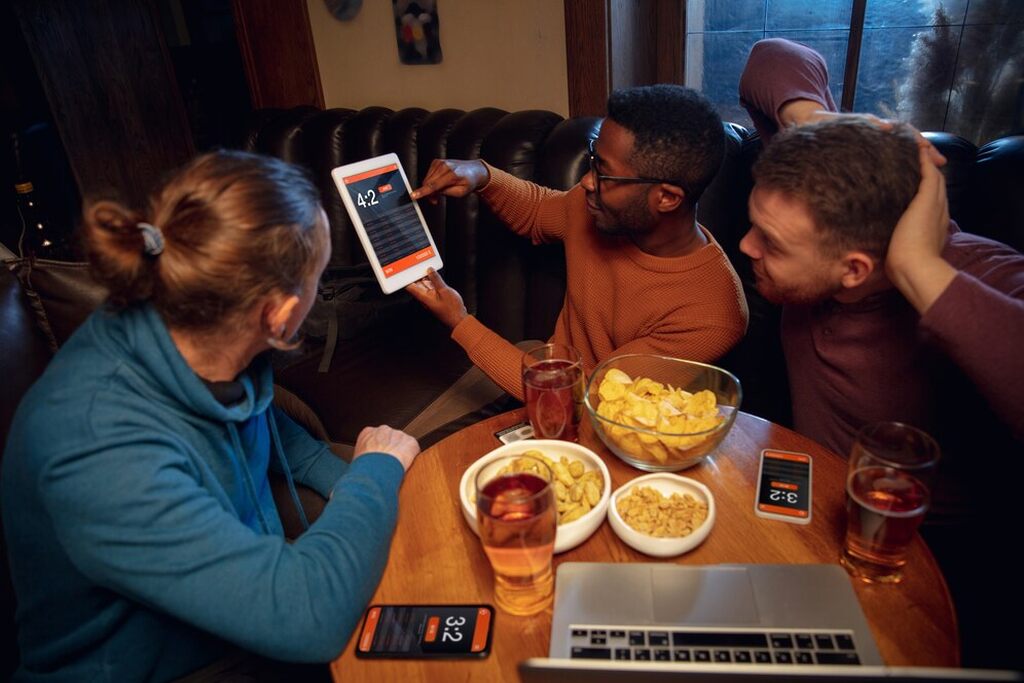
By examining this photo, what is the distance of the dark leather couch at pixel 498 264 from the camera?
1617 mm

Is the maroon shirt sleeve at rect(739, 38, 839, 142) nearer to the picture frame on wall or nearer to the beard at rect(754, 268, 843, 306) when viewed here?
the beard at rect(754, 268, 843, 306)

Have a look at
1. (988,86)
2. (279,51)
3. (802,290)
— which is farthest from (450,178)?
(279,51)

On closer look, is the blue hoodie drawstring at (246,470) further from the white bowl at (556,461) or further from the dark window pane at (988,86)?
the dark window pane at (988,86)

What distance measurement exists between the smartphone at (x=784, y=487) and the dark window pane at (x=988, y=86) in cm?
160

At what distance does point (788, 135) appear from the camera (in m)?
1.10

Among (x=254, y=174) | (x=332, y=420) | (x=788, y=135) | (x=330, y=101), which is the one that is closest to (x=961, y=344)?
(x=788, y=135)

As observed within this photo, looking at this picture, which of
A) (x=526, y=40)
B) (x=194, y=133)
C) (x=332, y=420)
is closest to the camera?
(x=332, y=420)

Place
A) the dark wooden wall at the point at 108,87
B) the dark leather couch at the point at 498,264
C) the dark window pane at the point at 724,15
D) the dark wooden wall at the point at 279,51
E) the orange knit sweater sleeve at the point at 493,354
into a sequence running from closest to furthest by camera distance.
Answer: the orange knit sweater sleeve at the point at 493,354 < the dark leather couch at the point at 498,264 < the dark window pane at the point at 724,15 < the dark wooden wall at the point at 108,87 < the dark wooden wall at the point at 279,51

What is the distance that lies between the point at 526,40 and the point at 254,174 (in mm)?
1841

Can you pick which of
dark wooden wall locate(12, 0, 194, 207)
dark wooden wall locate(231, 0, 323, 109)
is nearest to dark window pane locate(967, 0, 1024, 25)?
dark wooden wall locate(231, 0, 323, 109)

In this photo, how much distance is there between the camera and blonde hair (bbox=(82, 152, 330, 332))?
0.80 metres

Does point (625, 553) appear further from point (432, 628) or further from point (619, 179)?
point (619, 179)

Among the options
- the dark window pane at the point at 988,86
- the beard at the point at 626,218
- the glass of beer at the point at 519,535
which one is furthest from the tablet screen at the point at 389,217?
the dark window pane at the point at 988,86

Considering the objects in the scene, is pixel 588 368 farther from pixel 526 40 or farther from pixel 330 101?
pixel 330 101
